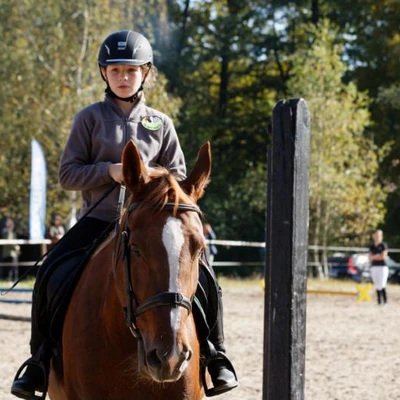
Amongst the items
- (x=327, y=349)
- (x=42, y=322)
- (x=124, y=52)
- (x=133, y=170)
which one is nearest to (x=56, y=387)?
(x=42, y=322)

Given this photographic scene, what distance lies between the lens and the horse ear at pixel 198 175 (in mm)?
4613

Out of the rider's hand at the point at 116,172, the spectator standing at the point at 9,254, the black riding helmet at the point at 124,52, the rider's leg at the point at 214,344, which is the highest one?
the black riding helmet at the point at 124,52

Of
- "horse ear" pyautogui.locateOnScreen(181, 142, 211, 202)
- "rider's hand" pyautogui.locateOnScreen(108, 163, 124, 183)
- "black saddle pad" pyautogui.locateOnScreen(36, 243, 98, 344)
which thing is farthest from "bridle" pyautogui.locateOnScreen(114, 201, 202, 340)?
"black saddle pad" pyautogui.locateOnScreen(36, 243, 98, 344)

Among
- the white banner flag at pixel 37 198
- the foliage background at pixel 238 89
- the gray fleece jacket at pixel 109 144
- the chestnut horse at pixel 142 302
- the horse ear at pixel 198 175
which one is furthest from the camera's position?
the foliage background at pixel 238 89

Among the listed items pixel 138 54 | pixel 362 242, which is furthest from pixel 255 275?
pixel 138 54

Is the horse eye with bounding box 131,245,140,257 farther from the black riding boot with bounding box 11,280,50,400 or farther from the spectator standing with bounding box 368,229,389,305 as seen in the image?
the spectator standing with bounding box 368,229,389,305

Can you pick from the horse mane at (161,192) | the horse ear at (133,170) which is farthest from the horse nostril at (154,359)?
the horse ear at (133,170)

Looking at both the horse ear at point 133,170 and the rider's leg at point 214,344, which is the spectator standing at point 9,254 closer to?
the rider's leg at point 214,344

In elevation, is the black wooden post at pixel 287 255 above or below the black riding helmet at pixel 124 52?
below

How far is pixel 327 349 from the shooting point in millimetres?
13727

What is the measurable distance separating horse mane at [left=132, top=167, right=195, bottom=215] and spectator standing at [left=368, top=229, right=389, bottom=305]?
19.7 m

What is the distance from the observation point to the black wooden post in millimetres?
4484

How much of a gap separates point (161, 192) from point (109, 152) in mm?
1121

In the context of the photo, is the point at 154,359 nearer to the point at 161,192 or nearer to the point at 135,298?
the point at 135,298
